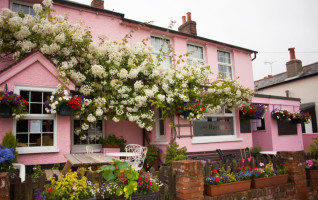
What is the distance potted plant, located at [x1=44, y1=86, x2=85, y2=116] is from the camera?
635cm

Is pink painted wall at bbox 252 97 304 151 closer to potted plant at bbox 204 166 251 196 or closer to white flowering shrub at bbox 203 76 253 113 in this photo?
white flowering shrub at bbox 203 76 253 113

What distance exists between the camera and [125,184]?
3467 mm

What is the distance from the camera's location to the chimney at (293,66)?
19484 mm

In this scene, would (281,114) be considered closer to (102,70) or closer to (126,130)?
(126,130)

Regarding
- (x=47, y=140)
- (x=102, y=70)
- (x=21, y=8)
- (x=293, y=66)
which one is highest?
(x=293, y=66)

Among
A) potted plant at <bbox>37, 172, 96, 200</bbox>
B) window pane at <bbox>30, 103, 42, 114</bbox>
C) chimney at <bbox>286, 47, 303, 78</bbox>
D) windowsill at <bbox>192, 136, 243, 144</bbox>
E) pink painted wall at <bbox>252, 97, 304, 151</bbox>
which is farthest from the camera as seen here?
chimney at <bbox>286, 47, 303, 78</bbox>

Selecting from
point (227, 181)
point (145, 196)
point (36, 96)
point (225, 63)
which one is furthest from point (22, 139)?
point (225, 63)

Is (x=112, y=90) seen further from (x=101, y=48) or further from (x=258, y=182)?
(x=258, y=182)

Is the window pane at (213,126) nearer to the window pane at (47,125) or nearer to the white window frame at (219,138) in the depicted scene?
the white window frame at (219,138)

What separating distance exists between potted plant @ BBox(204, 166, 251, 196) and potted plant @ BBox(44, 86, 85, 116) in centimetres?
434

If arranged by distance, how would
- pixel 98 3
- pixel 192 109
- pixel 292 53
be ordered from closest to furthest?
1. pixel 192 109
2. pixel 98 3
3. pixel 292 53

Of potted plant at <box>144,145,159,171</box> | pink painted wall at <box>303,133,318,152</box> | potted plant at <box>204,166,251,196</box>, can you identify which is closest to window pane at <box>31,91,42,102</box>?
potted plant at <box>144,145,159,171</box>

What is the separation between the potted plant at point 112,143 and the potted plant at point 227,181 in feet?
14.7

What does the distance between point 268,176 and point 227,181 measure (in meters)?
1.36
